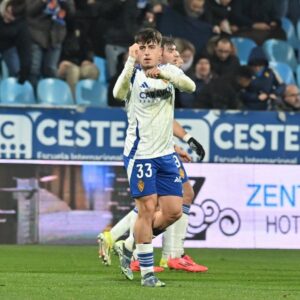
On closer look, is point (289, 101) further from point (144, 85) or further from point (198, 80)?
point (144, 85)

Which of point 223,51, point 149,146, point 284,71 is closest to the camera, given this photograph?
point 149,146

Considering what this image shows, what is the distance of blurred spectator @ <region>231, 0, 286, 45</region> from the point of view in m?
19.8

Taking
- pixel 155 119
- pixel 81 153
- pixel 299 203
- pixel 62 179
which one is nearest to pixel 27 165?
pixel 62 179

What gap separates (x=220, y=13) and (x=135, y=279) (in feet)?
35.5

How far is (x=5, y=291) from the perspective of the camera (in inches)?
324

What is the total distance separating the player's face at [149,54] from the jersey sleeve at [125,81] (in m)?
0.09

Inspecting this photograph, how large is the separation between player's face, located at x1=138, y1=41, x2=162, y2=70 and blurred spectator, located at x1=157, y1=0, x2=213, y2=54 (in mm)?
→ 10131

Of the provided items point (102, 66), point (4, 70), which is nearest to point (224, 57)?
point (102, 66)

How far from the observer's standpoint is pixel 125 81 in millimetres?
8891

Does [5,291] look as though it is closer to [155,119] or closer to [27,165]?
[155,119]

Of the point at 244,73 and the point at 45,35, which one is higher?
the point at 45,35

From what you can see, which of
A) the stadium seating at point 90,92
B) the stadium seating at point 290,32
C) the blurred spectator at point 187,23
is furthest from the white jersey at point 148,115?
the stadium seating at point 290,32

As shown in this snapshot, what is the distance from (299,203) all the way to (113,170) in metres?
2.63

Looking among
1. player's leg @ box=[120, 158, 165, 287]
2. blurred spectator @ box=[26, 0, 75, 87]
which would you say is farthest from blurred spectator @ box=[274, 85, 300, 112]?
player's leg @ box=[120, 158, 165, 287]
